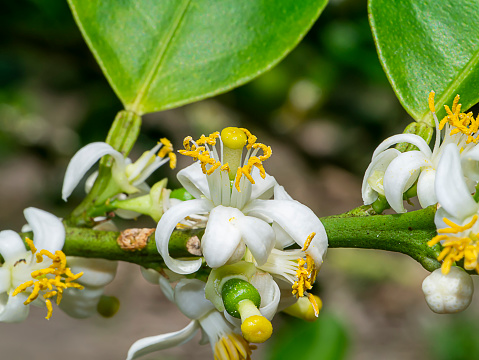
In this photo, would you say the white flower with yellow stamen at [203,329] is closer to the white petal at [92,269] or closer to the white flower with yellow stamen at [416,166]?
the white petal at [92,269]

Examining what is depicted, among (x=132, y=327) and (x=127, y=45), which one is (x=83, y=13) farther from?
(x=132, y=327)

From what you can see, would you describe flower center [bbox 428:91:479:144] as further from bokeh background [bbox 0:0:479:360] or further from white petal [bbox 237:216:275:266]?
bokeh background [bbox 0:0:479:360]

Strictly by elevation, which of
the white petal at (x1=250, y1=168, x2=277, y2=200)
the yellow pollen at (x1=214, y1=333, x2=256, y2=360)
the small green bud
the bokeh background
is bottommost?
the bokeh background

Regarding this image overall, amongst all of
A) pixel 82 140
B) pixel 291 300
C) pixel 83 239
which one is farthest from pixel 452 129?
pixel 82 140

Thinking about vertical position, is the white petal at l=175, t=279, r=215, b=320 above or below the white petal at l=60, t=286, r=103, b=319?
above

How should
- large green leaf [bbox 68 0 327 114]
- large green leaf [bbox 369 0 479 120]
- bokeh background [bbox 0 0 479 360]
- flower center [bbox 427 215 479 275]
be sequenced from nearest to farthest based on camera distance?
flower center [bbox 427 215 479 275], large green leaf [bbox 369 0 479 120], large green leaf [bbox 68 0 327 114], bokeh background [bbox 0 0 479 360]

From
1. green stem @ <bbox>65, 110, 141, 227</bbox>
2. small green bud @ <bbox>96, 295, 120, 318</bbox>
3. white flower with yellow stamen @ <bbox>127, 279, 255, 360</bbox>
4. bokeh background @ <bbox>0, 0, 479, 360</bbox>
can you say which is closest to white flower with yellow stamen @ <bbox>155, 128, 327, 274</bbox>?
white flower with yellow stamen @ <bbox>127, 279, 255, 360</bbox>

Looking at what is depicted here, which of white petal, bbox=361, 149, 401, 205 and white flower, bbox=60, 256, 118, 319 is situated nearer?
white petal, bbox=361, 149, 401, 205
